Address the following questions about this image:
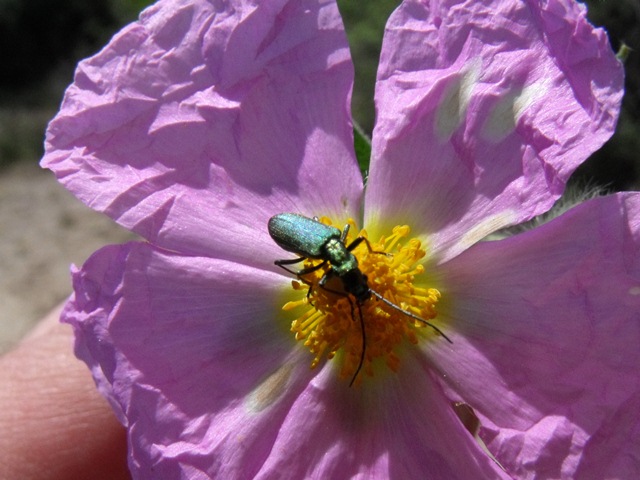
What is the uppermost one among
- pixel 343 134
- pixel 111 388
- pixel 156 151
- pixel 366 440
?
pixel 156 151

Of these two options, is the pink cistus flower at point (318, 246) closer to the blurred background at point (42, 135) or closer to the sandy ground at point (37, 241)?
the blurred background at point (42, 135)

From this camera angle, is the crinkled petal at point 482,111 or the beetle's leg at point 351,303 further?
the beetle's leg at point 351,303

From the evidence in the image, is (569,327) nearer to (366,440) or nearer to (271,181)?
(366,440)

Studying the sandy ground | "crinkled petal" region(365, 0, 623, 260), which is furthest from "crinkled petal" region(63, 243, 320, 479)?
the sandy ground

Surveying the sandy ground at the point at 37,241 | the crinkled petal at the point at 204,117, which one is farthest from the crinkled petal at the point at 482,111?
the sandy ground at the point at 37,241

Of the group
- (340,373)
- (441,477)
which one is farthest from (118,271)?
(441,477)

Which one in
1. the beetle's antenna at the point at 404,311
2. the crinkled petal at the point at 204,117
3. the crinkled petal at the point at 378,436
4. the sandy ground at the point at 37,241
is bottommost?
the sandy ground at the point at 37,241

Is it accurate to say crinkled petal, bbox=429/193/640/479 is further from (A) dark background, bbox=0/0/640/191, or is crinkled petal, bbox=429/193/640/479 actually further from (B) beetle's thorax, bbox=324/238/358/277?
(A) dark background, bbox=0/0/640/191

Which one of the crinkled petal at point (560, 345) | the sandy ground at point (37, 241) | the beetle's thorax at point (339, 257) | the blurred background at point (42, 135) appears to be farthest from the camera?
the sandy ground at point (37, 241)
